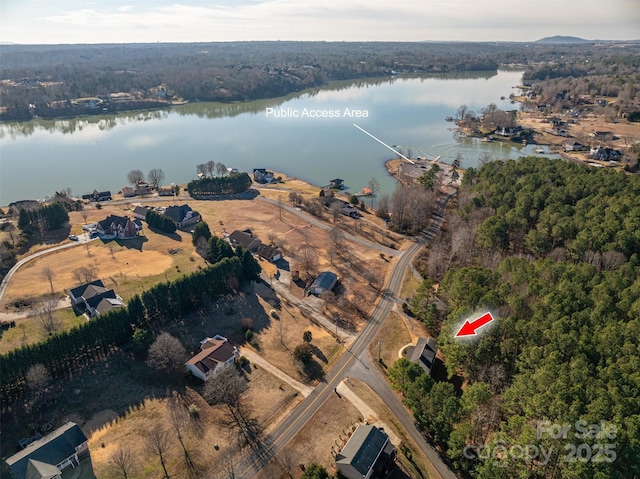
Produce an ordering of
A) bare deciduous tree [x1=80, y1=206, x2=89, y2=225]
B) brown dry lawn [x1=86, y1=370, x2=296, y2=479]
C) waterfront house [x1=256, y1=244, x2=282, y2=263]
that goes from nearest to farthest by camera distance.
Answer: brown dry lawn [x1=86, y1=370, x2=296, y2=479]
waterfront house [x1=256, y1=244, x2=282, y2=263]
bare deciduous tree [x1=80, y1=206, x2=89, y2=225]

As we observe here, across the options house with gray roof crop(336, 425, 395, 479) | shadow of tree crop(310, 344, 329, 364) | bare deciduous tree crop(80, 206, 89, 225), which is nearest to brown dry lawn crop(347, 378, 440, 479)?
house with gray roof crop(336, 425, 395, 479)

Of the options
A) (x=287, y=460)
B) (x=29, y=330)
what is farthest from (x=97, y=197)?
(x=287, y=460)

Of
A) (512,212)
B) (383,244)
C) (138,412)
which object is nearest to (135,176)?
(383,244)

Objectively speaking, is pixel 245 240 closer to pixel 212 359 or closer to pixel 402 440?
pixel 212 359

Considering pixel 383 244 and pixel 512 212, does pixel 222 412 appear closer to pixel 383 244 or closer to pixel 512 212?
pixel 383 244

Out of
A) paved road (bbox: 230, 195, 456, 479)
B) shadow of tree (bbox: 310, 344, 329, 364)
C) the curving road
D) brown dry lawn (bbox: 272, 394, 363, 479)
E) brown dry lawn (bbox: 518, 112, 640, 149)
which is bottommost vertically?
shadow of tree (bbox: 310, 344, 329, 364)

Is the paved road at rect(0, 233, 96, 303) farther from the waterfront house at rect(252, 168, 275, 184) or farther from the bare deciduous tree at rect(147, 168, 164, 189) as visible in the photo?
the waterfront house at rect(252, 168, 275, 184)
